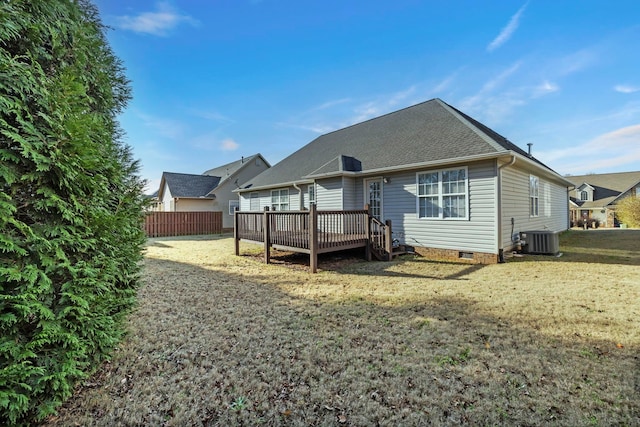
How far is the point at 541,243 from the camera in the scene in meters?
8.82

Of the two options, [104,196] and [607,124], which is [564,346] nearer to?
[104,196]

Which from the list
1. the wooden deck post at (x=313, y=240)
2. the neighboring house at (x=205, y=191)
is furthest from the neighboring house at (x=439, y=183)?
the neighboring house at (x=205, y=191)

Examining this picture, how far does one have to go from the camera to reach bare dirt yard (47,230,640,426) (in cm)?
212

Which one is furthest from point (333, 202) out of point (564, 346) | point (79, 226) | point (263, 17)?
point (79, 226)

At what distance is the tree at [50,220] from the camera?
1.78 metres

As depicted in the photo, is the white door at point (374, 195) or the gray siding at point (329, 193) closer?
the white door at point (374, 195)

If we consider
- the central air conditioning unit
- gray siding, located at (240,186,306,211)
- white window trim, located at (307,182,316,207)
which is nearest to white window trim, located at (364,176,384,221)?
white window trim, located at (307,182,316,207)

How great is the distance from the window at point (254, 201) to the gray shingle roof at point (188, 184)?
7.58 meters

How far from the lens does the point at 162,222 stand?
59.2 feet

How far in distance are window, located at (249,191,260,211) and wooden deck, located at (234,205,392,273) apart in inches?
285

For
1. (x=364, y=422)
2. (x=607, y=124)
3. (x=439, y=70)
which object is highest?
(x=439, y=70)

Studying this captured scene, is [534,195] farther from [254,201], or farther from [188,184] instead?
[188,184]

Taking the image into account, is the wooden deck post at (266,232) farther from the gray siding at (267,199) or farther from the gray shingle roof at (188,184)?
the gray shingle roof at (188,184)

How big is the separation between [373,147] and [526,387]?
10.00 meters
